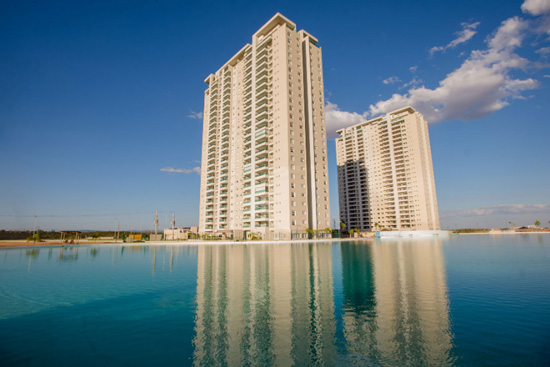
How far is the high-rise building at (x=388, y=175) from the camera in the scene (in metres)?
131

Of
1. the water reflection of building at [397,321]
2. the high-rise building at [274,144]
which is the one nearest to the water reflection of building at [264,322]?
the water reflection of building at [397,321]

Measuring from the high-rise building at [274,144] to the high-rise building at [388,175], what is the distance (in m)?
64.5

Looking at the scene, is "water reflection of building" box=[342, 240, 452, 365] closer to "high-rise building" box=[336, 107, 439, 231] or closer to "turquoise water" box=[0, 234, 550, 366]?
"turquoise water" box=[0, 234, 550, 366]

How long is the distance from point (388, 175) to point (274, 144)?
84286mm

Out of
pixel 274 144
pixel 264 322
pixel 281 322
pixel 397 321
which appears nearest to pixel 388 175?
pixel 274 144

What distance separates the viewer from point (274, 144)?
86625 mm

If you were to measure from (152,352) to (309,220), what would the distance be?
3124 inches

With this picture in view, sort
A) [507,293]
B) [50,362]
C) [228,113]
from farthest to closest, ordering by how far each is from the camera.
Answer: [228,113]
[507,293]
[50,362]

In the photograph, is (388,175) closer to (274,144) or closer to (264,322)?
(274,144)

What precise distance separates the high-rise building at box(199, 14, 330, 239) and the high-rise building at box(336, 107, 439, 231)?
212 ft

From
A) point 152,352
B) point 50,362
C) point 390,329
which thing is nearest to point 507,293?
point 390,329

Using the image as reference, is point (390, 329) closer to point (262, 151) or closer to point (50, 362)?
point (50, 362)

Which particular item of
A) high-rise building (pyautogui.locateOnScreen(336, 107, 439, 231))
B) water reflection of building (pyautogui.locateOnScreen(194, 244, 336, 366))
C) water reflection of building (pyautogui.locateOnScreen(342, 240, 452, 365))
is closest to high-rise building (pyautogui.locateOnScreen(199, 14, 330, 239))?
water reflection of building (pyautogui.locateOnScreen(342, 240, 452, 365))

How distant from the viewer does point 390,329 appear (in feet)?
30.6
